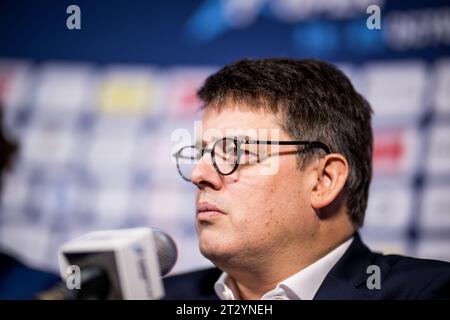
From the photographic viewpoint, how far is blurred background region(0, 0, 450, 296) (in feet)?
7.31

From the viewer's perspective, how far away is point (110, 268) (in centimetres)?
106

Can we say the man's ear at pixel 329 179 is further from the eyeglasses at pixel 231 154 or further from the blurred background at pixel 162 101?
the blurred background at pixel 162 101

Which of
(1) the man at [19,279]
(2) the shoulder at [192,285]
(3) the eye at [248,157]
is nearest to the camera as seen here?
(3) the eye at [248,157]

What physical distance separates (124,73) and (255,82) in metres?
1.15

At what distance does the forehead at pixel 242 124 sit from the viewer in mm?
1456

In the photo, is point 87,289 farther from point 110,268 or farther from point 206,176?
point 206,176

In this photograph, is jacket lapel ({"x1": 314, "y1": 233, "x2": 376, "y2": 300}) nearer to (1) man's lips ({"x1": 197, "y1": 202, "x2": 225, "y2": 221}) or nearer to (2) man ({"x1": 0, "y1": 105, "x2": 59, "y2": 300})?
(1) man's lips ({"x1": 197, "y1": 202, "x2": 225, "y2": 221})

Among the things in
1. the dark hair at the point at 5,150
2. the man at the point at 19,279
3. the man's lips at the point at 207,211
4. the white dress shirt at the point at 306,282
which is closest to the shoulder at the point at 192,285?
the white dress shirt at the point at 306,282

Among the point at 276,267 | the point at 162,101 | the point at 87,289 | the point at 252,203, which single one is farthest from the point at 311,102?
the point at 162,101

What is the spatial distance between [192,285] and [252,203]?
0.53m

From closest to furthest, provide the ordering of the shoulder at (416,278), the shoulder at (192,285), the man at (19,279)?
the shoulder at (416,278), the shoulder at (192,285), the man at (19,279)

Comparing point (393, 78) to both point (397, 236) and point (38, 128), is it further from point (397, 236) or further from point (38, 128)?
point (38, 128)
